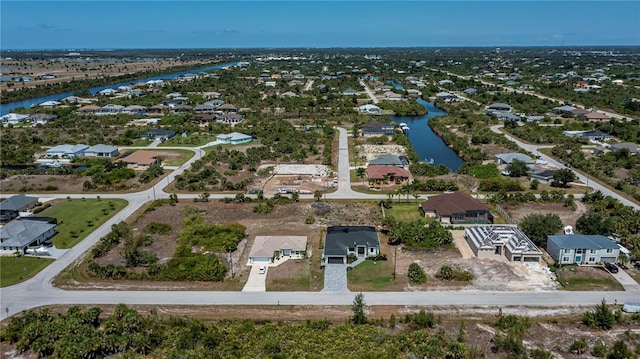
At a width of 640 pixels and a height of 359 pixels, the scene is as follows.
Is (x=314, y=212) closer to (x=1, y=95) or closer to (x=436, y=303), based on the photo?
(x=436, y=303)

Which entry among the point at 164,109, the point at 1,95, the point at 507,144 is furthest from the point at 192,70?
the point at 507,144

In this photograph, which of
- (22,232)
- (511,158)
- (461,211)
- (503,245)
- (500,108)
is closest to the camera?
(503,245)

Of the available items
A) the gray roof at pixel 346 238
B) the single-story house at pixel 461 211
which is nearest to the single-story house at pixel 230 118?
the single-story house at pixel 461 211

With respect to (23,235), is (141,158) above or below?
above

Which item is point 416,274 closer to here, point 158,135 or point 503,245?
point 503,245

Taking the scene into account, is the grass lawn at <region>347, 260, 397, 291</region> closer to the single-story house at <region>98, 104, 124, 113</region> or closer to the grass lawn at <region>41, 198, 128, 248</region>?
the grass lawn at <region>41, 198, 128, 248</region>

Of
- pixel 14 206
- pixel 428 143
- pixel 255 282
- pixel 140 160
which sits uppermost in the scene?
pixel 140 160

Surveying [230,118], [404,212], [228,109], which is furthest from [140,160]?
[228,109]
